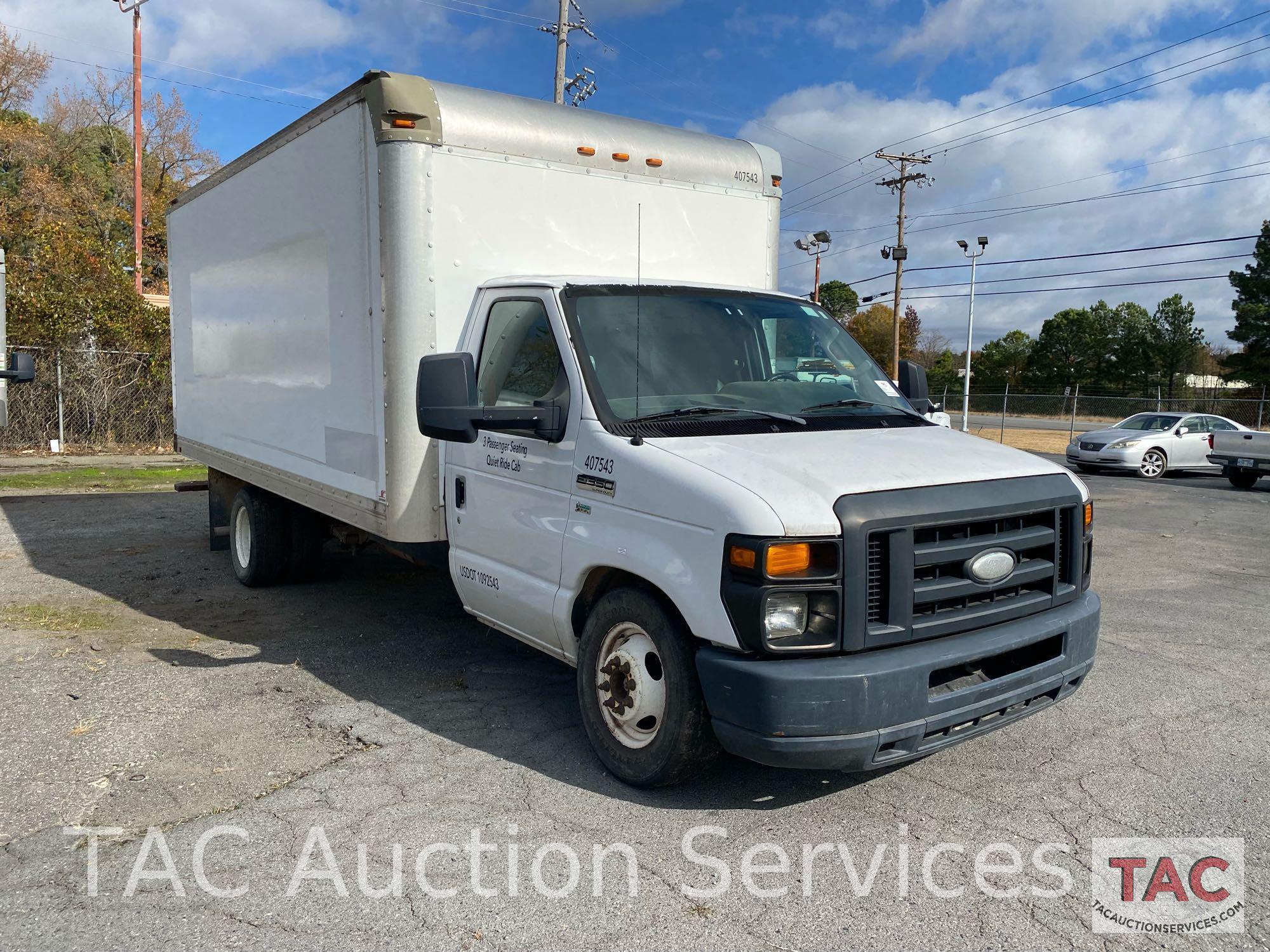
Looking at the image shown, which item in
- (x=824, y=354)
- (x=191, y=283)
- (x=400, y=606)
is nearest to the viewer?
(x=824, y=354)

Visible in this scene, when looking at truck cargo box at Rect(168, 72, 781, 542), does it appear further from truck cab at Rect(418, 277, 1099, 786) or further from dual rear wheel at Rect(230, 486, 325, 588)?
dual rear wheel at Rect(230, 486, 325, 588)

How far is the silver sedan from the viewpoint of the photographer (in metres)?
21.2

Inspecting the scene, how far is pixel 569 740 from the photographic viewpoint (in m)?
4.63

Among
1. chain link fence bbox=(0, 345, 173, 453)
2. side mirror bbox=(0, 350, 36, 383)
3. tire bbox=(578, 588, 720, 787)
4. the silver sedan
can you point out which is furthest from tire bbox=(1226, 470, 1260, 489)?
chain link fence bbox=(0, 345, 173, 453)

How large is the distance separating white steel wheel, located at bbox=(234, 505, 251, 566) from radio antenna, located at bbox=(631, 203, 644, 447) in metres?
3.97

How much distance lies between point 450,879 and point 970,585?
217 cm

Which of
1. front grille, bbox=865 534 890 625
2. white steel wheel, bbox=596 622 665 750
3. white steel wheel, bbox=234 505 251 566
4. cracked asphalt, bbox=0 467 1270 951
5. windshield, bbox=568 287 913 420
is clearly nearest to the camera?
cracked asphalt, bbox=0 467 1270 951

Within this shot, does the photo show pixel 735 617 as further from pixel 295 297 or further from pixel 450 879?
pixel 295 297

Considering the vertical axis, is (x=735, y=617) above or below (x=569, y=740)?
above

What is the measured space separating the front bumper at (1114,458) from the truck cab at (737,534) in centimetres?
1846

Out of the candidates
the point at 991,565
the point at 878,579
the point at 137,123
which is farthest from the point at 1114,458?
the point at 137,123

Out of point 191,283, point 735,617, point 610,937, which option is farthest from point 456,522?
point 191,283

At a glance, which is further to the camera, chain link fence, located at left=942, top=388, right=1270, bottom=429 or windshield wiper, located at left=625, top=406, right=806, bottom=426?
chain link fence, located at left=942, top=388, right=1270, bottom=429

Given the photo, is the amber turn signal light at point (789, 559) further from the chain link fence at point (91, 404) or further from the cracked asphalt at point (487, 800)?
the chain link fence at point (91, 404)
